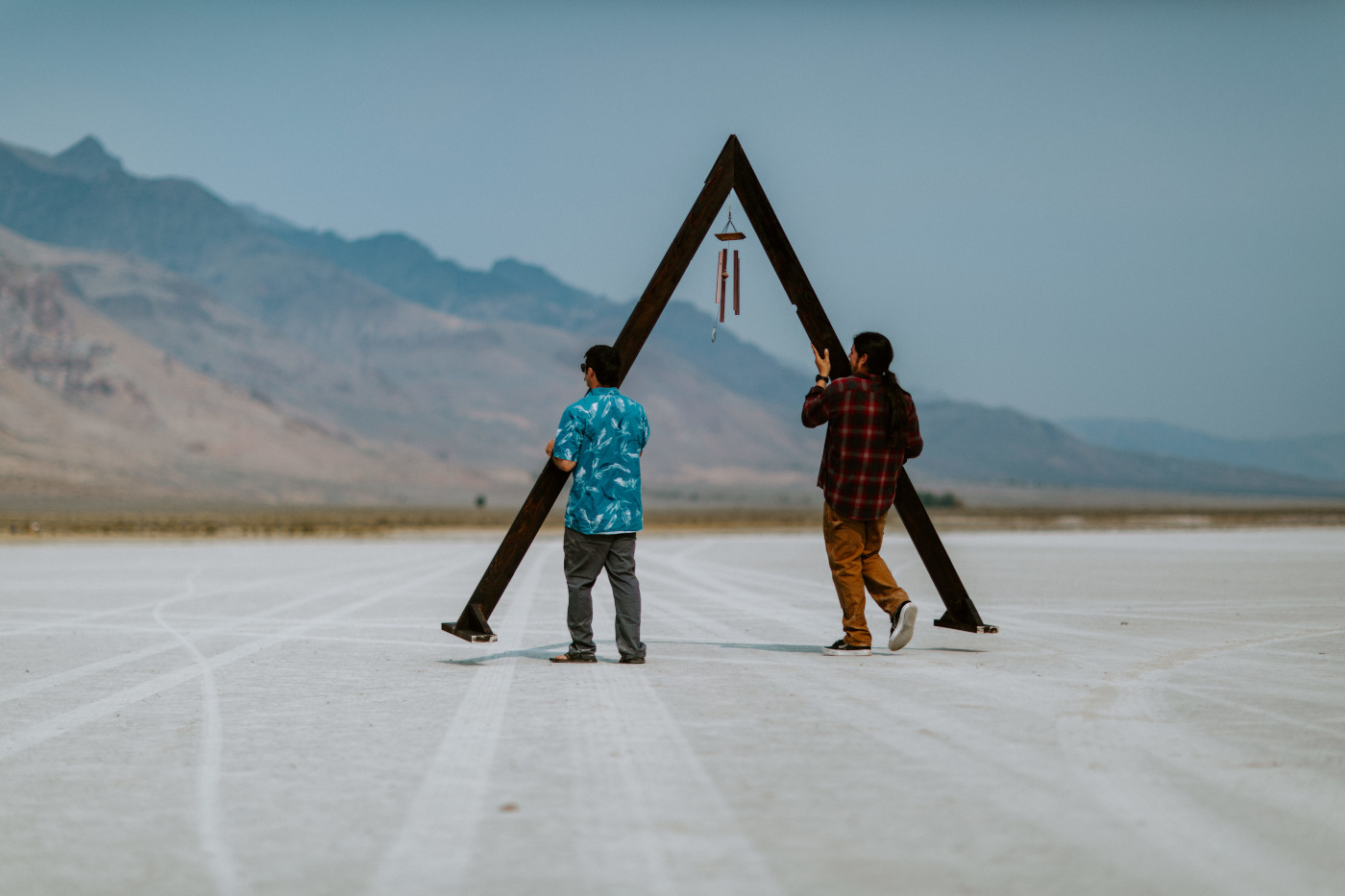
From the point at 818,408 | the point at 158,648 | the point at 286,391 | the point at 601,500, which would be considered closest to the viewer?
the point at 601,500

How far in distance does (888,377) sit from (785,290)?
136cm

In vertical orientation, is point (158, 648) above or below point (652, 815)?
below

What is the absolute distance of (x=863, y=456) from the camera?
28.4 feet

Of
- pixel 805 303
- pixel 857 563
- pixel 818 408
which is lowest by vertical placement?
pixel 857 563

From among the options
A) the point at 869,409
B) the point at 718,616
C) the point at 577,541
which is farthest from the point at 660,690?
the point at 718,616

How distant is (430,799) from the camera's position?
4719mm

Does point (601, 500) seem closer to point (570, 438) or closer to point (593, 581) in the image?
point (570, 438)

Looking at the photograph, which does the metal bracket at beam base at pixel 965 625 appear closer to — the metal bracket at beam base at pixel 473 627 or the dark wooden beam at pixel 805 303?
the dark wooden beam at pixel 805 303

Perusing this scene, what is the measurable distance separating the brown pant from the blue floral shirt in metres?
1.40

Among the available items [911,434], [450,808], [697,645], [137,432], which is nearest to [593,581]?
[697,645]

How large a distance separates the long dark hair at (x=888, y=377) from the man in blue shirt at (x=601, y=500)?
63.9 inches

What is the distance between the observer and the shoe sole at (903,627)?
27.6ft

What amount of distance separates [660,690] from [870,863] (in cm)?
339

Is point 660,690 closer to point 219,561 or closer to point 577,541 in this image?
point 577,541
